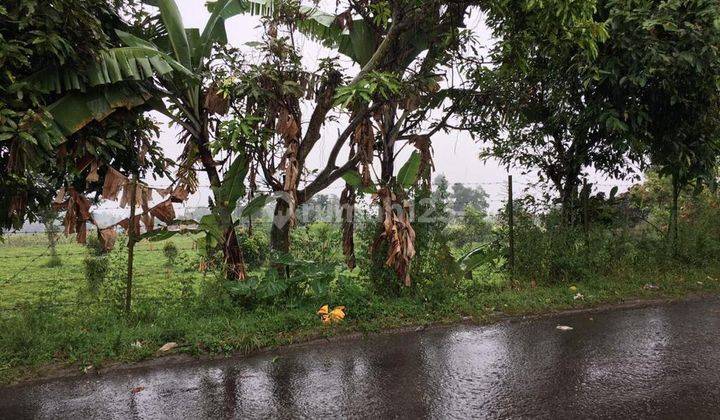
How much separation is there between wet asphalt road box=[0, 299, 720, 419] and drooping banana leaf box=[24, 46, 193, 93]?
2.86 metres

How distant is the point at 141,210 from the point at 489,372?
13.9ft

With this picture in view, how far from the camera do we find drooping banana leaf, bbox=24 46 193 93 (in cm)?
453

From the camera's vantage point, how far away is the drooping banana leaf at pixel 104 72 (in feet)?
14.9

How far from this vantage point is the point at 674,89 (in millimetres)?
6602

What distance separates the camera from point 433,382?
3906 millimetres

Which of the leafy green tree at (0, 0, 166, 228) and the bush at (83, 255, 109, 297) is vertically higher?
the leafy green tree at (0, 0, 166, 228)

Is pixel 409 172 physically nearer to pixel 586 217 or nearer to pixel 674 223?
pixel 586 217

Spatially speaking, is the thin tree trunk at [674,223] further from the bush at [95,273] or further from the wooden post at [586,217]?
the bush at [95,273]

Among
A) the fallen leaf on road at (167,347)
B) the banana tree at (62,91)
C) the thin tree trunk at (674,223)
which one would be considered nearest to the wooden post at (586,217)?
the thin tree trunk at (674,223)

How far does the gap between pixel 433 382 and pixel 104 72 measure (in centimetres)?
439

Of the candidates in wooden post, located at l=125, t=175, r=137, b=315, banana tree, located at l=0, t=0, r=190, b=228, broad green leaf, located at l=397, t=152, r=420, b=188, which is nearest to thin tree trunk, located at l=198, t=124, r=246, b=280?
banana tree, located at l=0, t=0, r=190, b=228

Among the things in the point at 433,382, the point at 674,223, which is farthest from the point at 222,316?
the point at 674,223

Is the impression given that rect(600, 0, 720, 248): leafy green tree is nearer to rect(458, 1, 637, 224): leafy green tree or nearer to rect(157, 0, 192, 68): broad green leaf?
rect(458, 1, 637, 224): leafy green tree

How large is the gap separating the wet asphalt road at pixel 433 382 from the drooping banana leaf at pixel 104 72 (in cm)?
286
